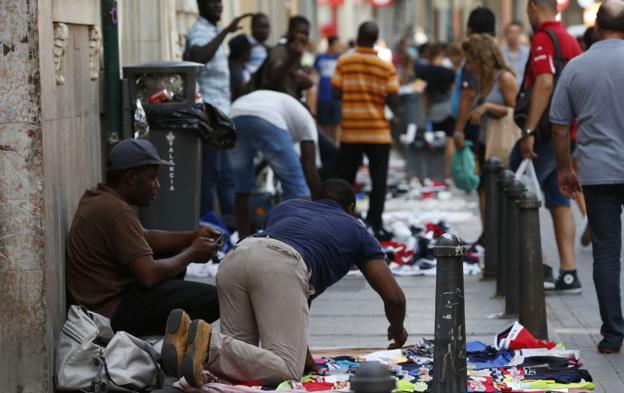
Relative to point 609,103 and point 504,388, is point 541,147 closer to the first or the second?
point 609,103

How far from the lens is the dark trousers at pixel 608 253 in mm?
7980

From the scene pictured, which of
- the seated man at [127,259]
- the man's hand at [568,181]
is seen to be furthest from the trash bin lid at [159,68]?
the man's hand at [568,181]

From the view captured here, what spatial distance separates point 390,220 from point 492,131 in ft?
11.0

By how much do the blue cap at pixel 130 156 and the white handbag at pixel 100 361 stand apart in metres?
0.79

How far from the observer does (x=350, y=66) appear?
1320 cm

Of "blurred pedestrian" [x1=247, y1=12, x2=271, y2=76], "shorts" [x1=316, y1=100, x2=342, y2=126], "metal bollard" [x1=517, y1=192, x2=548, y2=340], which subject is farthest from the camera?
"shorts" [x1=316, y1=100, x2=342, y2=126]

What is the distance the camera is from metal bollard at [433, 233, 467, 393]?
6500 millimetres

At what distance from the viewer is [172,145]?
31.4 feet

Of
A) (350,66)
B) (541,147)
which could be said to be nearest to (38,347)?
(541,147)

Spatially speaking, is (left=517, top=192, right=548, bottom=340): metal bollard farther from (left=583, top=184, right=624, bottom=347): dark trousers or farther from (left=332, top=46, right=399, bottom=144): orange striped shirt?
(left=332, top=46, right=399, bottom=144): orange striped shirt

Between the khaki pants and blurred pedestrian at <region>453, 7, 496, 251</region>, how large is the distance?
229 inches

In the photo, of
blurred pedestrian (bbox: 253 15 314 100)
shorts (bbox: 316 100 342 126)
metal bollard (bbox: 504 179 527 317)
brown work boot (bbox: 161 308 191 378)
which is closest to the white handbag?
brown work boot (bbox: 161 308 191 378)

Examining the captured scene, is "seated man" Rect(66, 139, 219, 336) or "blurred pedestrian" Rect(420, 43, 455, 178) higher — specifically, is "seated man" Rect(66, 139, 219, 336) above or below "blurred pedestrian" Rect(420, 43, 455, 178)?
above

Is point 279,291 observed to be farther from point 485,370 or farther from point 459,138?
point 459,138
